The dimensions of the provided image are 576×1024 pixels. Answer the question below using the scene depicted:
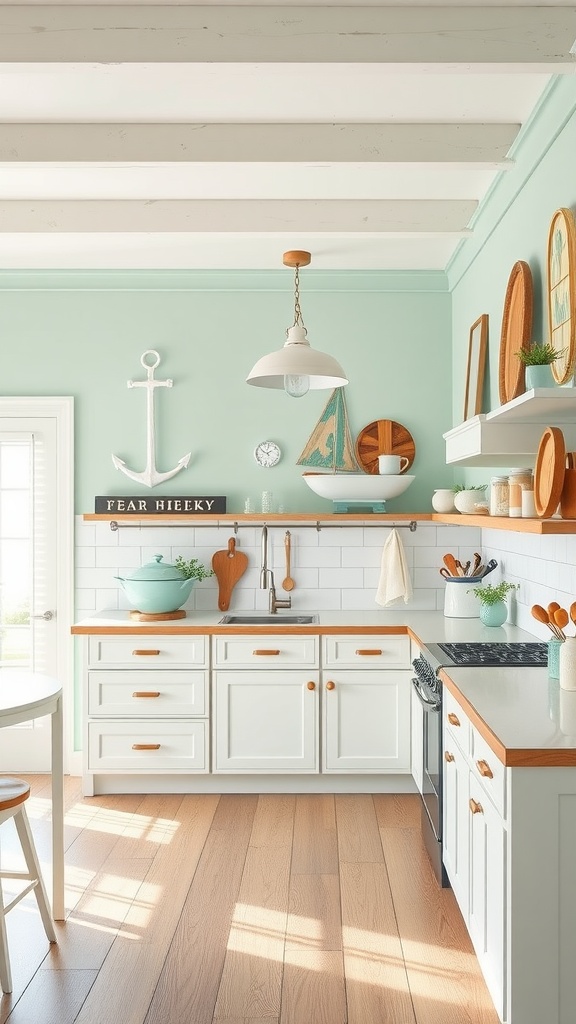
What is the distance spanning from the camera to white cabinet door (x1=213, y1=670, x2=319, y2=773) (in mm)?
4270

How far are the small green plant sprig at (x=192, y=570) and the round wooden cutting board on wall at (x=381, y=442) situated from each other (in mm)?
1107

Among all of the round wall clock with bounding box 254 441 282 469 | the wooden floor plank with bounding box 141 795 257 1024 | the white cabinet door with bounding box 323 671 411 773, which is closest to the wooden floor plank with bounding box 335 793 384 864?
the white cabinet door with bounding box 323 671 411 773

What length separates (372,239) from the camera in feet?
14.3

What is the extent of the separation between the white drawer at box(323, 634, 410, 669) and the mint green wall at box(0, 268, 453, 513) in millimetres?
943

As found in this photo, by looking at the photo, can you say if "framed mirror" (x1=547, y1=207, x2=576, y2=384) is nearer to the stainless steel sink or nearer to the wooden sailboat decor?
the wooden sailboat decor

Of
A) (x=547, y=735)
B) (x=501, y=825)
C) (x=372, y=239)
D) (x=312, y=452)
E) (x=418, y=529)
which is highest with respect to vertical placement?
(x=372, y=239)

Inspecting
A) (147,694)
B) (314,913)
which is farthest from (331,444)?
(314,913)

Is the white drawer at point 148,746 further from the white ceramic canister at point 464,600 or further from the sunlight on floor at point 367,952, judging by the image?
the white ceramic canister at point 464,600

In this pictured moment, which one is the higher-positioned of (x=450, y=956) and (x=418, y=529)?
(x=418, y=529)

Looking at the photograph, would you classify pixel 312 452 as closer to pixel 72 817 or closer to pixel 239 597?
pixel 239 597

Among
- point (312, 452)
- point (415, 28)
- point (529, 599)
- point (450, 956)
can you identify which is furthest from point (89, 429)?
point (450, 956)

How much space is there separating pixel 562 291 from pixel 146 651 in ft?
8.79

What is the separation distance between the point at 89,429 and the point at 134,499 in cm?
52

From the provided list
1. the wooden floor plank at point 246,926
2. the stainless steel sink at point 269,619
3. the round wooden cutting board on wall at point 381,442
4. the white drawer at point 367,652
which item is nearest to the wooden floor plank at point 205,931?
the wooden floor plank at point 246,926
